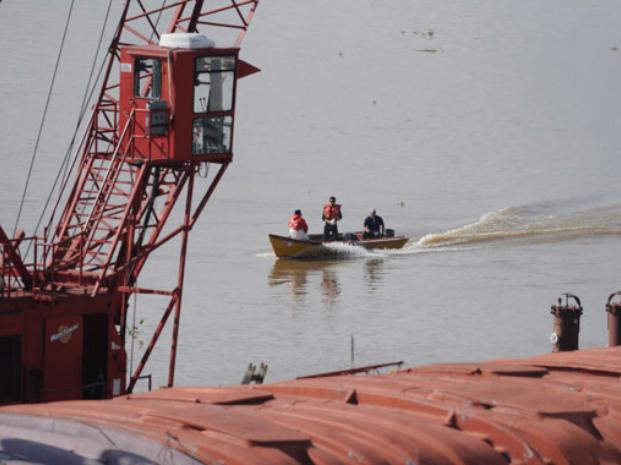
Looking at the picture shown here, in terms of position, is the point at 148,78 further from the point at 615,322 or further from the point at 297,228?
the point at 297,228

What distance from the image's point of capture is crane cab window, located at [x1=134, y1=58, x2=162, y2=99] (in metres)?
26.1

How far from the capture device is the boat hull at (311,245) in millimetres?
46469

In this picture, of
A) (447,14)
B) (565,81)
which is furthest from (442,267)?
(447,14)

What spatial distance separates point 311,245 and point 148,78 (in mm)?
20927

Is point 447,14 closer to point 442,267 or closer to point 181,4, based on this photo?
point 442,267

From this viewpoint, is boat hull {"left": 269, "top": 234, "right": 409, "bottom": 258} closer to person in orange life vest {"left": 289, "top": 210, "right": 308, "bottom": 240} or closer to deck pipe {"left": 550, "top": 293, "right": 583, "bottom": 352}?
person in orange life vest {"left": 289, "top": 210, "right": 308, "bottom": 240}

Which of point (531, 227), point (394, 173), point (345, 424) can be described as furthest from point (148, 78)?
point (394, 173)

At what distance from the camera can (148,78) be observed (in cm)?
2681

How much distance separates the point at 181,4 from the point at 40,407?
53.7 feet

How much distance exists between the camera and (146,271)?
43.8 metres

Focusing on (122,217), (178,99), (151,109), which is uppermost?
(178,99)

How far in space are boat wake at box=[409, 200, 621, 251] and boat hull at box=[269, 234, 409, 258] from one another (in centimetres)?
269

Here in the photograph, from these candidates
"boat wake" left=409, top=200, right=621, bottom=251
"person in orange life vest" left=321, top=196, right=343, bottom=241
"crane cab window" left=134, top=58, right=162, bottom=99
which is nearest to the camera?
"crane cab window" left=134, top=58, right=162, bottom=99

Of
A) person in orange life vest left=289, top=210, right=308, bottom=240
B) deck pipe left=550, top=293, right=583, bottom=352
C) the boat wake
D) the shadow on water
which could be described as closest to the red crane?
deck pipe left=550, top=293, right=583, bottom=352
